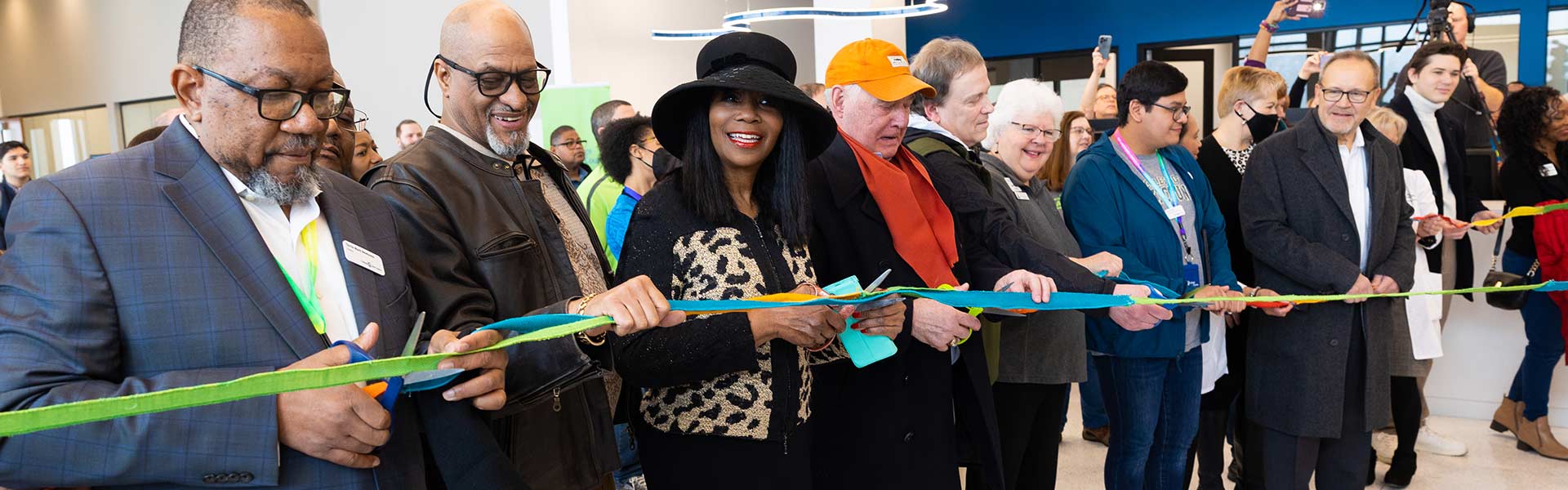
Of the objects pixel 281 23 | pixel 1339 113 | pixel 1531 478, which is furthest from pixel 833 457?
pixel 1531 478

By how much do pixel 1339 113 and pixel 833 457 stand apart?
2159mm

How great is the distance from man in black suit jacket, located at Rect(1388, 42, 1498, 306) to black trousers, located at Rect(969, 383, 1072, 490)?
7.68 ft

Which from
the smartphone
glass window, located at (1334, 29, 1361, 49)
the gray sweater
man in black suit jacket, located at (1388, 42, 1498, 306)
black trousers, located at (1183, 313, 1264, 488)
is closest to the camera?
the gray sweater

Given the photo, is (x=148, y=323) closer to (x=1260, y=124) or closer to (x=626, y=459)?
(x=626, y=459)

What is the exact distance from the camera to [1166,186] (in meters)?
3.58

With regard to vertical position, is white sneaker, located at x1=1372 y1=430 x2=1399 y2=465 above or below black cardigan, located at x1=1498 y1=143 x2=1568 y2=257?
below

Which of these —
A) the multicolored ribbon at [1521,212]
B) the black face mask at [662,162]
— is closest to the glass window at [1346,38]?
the multicolored ribbon at [1521,212]

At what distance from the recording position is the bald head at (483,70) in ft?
6.77

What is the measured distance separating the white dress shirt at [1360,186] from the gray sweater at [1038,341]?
101 cm

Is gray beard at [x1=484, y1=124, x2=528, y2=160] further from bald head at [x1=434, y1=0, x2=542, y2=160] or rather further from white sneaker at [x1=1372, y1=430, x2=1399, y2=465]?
white sneaker at [x1=1372, y1=430, x2=1399, y2=465]

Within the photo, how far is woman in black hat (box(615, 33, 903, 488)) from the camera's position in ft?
6.77

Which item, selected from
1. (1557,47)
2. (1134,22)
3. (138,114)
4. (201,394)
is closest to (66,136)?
(138,114)

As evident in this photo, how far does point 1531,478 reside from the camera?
453 cm

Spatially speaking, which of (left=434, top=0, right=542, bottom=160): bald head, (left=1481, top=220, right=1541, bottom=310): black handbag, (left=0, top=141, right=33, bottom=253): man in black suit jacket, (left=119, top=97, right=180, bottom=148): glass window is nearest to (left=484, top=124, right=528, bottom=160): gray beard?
(left=434, top=0, right=542, bottom=160): bald head
